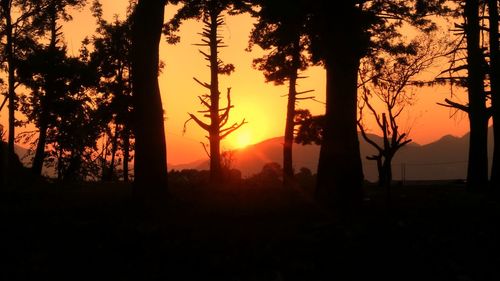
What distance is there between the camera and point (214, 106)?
22.1 m

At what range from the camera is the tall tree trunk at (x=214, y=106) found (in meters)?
21.9

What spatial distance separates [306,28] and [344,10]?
2939mm

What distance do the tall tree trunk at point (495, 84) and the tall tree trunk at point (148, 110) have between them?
11.5m

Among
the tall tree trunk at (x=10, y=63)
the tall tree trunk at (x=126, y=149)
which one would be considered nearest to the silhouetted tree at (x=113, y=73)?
the tall tree trunk at (x=126, y=149)

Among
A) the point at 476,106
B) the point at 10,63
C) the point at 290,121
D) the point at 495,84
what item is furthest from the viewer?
the point at 290,121

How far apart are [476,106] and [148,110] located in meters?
13.0

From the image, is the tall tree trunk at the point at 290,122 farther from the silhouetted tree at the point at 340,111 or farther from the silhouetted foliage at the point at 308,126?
the silhouetted tree at the point at 340,111

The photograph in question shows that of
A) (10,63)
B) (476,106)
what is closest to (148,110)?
(476,106)

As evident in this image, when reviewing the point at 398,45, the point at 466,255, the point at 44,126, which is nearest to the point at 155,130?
the point at 466,255

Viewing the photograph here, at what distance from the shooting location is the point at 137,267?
6840mm

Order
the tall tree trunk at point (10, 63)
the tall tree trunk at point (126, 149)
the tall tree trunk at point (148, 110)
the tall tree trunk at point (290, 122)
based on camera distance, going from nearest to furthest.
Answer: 1. the tall tree trunk at point (148, 110)
2. the tall tree trunk at point (10, 63)
3. the tall tree trunk at point (290, 122)
4. the tall tree trunk at point (126, 149)

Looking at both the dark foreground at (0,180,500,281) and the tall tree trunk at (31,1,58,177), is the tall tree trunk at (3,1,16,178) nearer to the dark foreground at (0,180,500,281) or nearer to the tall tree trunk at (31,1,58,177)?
the tall tree trunk at (31,1,58,177)

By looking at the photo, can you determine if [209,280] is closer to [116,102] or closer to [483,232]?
[483,232]

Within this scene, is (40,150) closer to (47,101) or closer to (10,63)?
(47,101)
